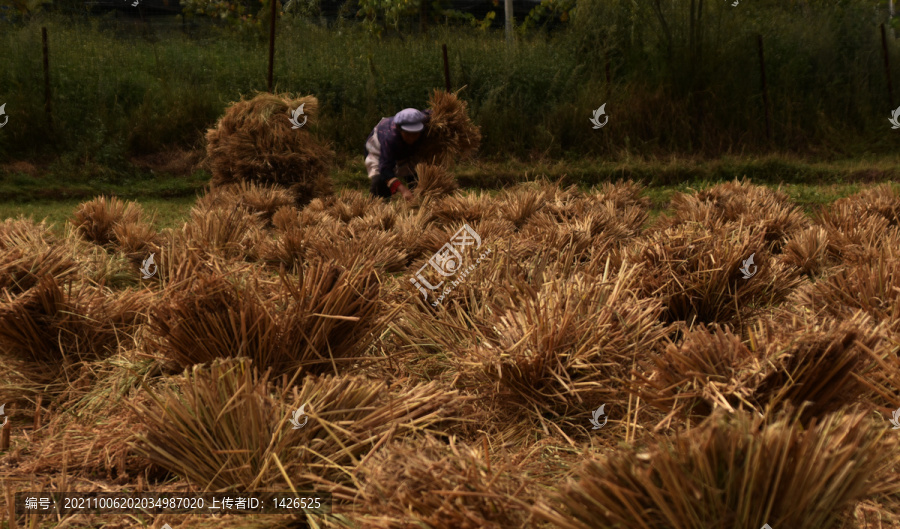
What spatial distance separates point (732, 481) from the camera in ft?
3.66

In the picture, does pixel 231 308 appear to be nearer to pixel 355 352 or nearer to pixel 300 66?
pixel 355 352

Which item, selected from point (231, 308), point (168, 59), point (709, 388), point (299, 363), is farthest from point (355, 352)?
point (168, 59)

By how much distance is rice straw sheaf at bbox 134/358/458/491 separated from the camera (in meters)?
1.57

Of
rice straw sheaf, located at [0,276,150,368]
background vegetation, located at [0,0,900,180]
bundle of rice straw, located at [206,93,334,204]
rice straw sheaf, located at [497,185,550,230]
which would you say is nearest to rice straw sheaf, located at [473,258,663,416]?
rice straw sheaf, located at [0,276,150,368]

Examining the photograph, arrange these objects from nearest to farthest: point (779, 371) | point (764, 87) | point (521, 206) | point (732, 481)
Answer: point (732, 481) < point (779, 371) < point (521, 206) < point (764, 87)

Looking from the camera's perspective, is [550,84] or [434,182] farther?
[550,84]

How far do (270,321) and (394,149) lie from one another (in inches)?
223

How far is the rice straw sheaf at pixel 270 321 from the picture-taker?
193 cm

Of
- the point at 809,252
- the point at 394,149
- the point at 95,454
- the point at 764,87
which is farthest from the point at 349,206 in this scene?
the point at 764,87

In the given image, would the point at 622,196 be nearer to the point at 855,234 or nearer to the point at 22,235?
the point at 855,234

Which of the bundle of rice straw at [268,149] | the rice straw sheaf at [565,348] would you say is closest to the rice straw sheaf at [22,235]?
the rice straw sheaf at [565,348]

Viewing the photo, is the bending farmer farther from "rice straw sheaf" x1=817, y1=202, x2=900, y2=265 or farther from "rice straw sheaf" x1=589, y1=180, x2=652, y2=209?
"rice straw sheaf" x1=817, y1=202, x2=900, y2=265

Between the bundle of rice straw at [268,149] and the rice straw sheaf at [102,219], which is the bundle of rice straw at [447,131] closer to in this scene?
the bundle of rice straw at [268,149]

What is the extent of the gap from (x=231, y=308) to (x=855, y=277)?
1691mm
